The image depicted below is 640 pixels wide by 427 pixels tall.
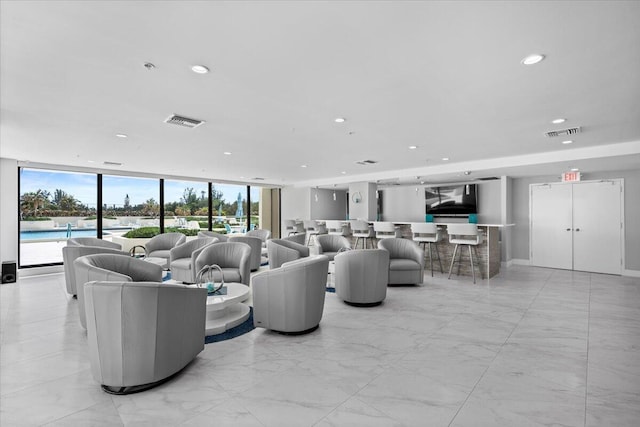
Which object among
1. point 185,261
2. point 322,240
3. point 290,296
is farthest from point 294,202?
point 290,296

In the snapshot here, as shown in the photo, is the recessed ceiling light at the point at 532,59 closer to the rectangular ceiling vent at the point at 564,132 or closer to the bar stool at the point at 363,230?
the rectangular ceiling vent at the point at 564,132

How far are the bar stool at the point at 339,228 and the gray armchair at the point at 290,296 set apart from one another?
226 inches

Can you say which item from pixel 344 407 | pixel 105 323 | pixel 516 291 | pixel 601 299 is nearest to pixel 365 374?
pixel 344 407

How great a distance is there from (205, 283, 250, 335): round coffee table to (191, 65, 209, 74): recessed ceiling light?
232cm

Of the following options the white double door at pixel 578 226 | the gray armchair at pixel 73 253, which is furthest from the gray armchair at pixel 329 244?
the white double door at pixel 578 226

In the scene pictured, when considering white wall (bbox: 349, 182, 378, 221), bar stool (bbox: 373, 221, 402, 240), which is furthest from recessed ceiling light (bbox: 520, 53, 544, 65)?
white wall (bbox: 349, 182, 378, 221)

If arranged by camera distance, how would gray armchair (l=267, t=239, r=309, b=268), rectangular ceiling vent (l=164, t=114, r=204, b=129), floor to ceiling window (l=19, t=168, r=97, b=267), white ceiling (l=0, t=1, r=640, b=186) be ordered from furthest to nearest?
floor to ceiling window (l=19, t=168, r=97, b=267) < gray armchair (l=267, t=239, r=309, b=268) < rectangular ceiling vent (l=164, t=114, r=204, b=129) < white ceiling (l=0, t=1, r=640, b=186)

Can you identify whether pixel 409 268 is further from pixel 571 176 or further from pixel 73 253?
pixel 73 253

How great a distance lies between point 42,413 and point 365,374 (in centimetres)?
230

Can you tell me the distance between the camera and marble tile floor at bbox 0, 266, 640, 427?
2.14m

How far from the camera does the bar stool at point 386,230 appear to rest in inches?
312

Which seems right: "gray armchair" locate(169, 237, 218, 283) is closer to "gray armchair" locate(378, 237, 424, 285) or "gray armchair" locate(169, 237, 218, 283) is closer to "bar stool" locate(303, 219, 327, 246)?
"gray armchair" locate(378, 237, 424, 285)

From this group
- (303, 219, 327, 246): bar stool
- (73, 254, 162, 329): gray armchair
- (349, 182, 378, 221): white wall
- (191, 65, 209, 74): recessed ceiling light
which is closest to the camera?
(191, 65, 209, 74): recessed ceiling light

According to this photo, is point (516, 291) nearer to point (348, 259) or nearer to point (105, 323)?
point (348, 259)
